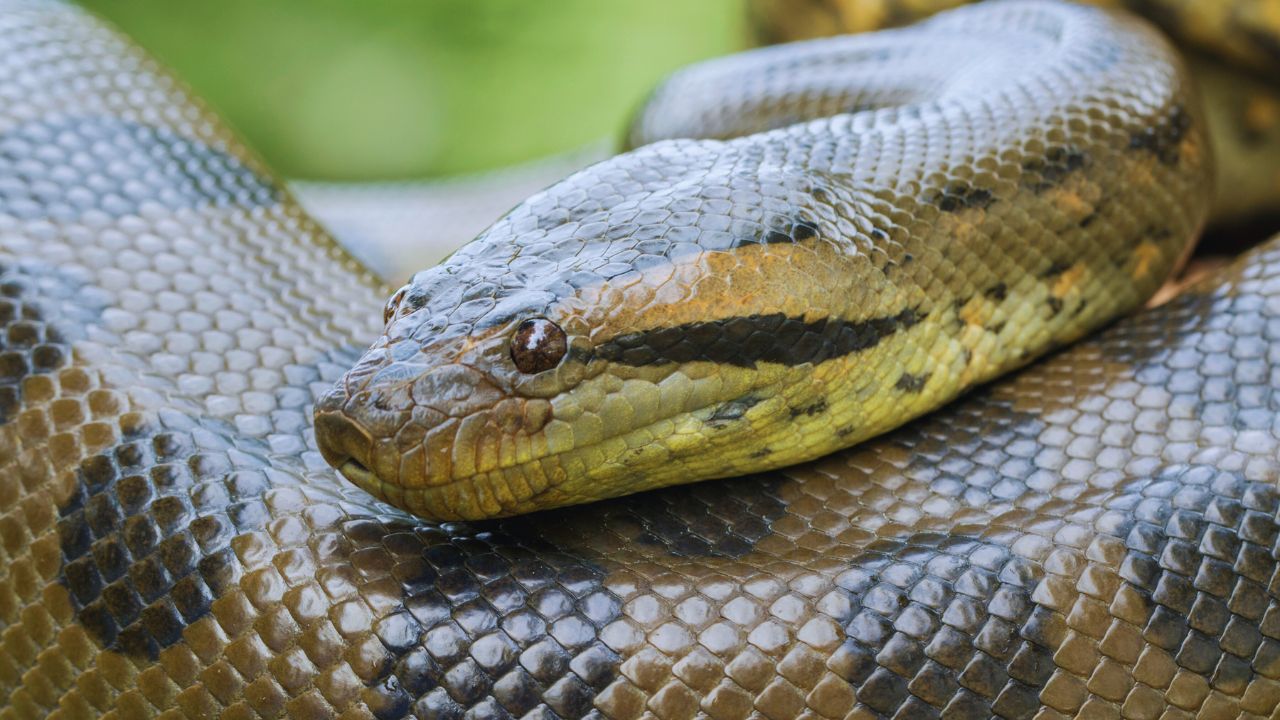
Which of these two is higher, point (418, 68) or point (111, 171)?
point (111, 171)

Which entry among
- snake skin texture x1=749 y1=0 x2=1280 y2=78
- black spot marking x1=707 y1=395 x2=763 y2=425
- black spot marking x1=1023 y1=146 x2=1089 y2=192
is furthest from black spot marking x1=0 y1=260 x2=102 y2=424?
snake skin texture x1=749 y1=0 x2=1280 y2=78

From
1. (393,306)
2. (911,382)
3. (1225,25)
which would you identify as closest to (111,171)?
(393,306)

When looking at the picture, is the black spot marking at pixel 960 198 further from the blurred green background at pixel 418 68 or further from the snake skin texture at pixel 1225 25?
the blurred green background at pixel 418 68

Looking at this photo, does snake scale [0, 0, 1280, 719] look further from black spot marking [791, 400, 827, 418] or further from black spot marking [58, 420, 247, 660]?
black spot marking [791, 400, 827, 418]

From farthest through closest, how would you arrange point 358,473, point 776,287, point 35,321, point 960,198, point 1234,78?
point 1234,78 → point 960,198 → point 35,321 → point 776,287 → point 358,473

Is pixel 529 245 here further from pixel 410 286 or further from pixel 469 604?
pixel 469 604

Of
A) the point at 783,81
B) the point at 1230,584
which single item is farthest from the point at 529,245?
the point at 783,81

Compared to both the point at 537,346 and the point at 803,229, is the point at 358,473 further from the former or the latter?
the point at 803,229
